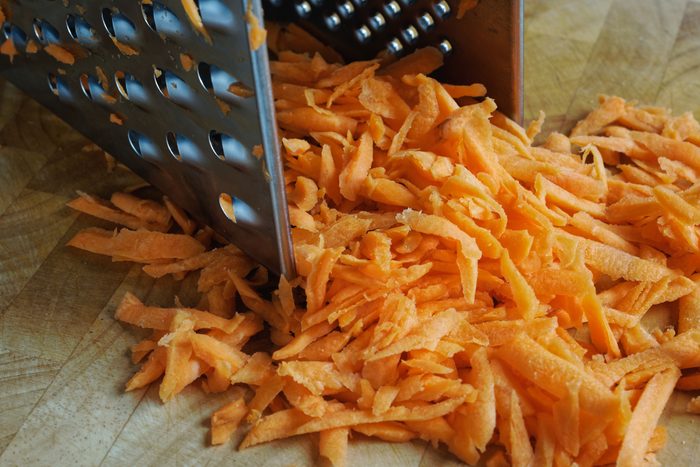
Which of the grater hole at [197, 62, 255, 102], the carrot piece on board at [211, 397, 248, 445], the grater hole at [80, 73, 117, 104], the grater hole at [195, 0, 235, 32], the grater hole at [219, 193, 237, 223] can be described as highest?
the grater hole at [195, 0, 235, 32]

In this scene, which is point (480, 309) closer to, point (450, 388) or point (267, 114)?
point (450, 388)

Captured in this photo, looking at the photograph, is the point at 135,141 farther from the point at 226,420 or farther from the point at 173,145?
the point at 226,420

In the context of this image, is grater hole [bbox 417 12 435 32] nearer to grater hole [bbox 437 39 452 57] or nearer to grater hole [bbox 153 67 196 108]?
grater hole [bbox 437 39 452 57]

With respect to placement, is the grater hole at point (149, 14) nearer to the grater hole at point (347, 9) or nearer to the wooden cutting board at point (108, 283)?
the wooden cutting board at point (108, 283)

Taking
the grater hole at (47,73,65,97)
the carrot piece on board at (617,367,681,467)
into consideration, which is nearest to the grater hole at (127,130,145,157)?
the grater hole at (47,73,65,97)

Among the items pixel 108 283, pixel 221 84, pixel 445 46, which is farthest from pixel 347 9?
pixel 108 283

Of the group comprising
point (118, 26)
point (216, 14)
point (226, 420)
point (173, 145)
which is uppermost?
point (216, 14)

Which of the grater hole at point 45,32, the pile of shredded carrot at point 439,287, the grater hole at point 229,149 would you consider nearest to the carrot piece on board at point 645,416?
the pile of shredded carrot at point 439,287

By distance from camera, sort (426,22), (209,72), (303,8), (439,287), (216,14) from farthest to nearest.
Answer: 1. (303,8)
2. (426,22)
3. (439,287)
4. (209,72)
5. (216,14)
